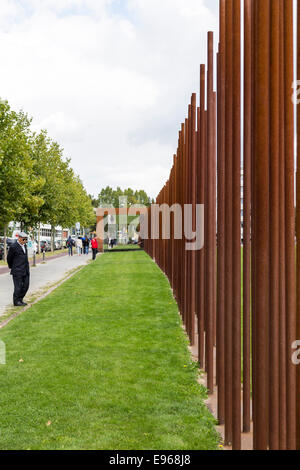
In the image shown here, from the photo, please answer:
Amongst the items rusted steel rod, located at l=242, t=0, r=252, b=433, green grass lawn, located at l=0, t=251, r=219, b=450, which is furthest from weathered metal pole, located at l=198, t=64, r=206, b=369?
rusted steel rod, located at l=242, t=0, r=252, b=433

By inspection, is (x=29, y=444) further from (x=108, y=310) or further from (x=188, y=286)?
(x=108, y=310)

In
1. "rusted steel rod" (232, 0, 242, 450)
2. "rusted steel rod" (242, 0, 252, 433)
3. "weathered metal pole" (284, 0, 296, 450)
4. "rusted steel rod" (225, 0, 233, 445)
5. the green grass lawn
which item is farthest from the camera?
the green grass lawn

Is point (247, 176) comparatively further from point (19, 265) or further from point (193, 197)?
point (19, 265)

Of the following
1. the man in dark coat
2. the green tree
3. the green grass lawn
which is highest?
the green tree

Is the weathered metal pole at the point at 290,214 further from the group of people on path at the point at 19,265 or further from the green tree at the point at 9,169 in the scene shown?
the green tree at the point at 9,169

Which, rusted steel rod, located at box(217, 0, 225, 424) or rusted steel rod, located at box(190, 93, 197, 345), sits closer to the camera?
rusted steel rod, located at box(217, 0, 225, 424)

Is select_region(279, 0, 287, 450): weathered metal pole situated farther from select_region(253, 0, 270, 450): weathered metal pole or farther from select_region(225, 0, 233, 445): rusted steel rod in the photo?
select_region(225, 0, 233, 445): rusted steel rod

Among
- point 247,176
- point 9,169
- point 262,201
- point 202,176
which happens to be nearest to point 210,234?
point 202,176

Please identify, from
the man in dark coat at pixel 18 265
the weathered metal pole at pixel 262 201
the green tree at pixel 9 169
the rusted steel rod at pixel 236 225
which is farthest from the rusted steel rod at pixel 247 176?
the green tree at pixel 9 169

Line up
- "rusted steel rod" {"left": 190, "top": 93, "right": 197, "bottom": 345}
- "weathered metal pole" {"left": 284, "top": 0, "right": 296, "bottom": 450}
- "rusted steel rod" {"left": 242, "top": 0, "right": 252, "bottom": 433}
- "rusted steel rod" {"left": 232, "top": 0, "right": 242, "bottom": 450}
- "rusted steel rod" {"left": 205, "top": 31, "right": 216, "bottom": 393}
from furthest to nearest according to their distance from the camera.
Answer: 1. "rusted steel rod" {"left": 190, "top": 93, "right": 197, "bottom": 345}
2. "rusted steel rod" {"left": 205, "top": 31, "right": 216, "bottom": 393}
3. "rusted steel rod" {"left": 232, "top": 0, "right": 242, "bottom": 450}
4. "rusted steel rod" {"left": 242, "top": 0, "right": 252, "bottom": 433}
5. "weathered metal pole" {"left": 284, "top": 0, "right": 296, "bottom": 450}

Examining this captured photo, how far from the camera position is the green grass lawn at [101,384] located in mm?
3873

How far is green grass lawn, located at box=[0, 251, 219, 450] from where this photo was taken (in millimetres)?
3873

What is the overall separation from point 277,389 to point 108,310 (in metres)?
7.44
